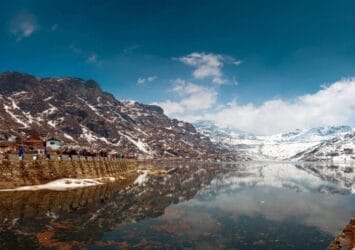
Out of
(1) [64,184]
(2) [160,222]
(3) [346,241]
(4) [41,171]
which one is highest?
Result: (4) [41,171]

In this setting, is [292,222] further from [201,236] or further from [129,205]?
[129,205]

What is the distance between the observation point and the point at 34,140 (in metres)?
162

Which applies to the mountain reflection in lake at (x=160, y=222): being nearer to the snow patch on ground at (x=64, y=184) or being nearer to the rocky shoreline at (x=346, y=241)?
the snow patch on ground at (x=64, y=184)

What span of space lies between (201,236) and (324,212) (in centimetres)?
3014

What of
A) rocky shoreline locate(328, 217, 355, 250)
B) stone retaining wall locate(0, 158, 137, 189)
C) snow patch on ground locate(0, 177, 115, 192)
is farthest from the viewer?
snow patch on ground locate(0, 177, 115, 192)

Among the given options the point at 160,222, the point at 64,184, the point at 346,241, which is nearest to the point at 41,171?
Answer: the point at 64,184

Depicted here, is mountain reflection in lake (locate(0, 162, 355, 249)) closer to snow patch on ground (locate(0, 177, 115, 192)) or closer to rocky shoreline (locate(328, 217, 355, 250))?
snow patch on ground (locate(0, 177, 115, 192))

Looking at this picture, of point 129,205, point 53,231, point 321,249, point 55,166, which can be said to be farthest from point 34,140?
point 321,249

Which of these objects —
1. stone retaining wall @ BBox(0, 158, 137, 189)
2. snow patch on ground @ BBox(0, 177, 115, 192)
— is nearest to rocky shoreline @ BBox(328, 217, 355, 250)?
snow patch on ground @ BBox(0, 177, 115, 192)

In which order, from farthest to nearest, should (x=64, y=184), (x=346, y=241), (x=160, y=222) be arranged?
1. (x=64, y=184)
2. (x=160, y=222)
3. (x=346, y=241)

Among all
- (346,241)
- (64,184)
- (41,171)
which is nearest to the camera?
Result: (346,241)

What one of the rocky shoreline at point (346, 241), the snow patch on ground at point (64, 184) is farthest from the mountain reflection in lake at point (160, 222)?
the rocky shoreline at point (346, 241)

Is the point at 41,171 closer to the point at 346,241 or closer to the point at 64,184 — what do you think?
the point at 64,184

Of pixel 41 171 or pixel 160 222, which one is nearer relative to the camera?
pixel 160 222
